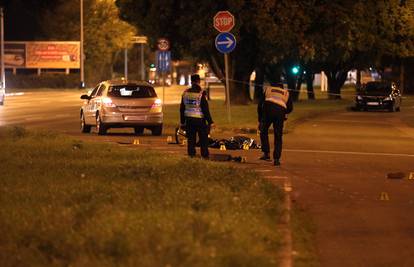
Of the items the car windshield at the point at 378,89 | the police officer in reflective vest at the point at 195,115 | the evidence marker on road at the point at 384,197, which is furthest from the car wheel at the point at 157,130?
the car windshield at the point at 378,89

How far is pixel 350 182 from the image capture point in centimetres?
1524

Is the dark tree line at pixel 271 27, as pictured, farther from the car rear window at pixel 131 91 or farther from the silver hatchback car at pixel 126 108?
the silver hatchback car at pixel 126 108

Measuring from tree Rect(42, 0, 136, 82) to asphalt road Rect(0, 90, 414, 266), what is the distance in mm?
50810

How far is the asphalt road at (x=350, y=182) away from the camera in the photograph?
32.0ft

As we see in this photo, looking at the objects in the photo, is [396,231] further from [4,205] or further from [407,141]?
[407,141]

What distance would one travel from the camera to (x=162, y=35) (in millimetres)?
44250

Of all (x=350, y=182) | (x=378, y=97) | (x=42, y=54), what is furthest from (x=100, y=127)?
(x=42, y=54)

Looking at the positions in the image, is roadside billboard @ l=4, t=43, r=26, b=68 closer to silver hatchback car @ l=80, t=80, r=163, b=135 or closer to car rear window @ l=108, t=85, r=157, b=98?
silver hatchback car @ l=80, t=80, r=163, b=135

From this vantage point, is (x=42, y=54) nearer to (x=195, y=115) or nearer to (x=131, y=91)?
(x=131, y=91)

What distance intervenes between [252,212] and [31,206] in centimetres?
239

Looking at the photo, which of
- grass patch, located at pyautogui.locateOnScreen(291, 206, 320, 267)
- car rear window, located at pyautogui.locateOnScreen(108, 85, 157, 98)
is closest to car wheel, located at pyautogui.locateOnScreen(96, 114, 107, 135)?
car rear window, located at pyautogui.locateOnScreen(108, 85, 157, 98)

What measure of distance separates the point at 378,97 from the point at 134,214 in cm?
A: 3644

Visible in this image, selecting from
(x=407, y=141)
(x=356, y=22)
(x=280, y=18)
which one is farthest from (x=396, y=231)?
(x=356, y=22)

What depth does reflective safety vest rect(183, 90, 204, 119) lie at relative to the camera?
17.1 metres
